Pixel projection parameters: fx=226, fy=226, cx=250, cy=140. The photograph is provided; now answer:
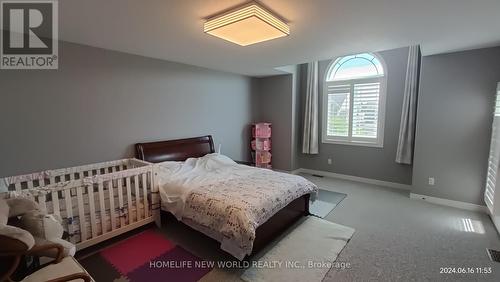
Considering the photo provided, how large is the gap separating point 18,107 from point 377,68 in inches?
215

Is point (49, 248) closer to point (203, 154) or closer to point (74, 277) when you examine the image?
point (74, 277)

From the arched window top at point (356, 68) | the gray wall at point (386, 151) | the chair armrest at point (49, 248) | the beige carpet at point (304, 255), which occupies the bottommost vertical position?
the beige carpet at point (304, 255)

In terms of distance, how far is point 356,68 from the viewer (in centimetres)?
471

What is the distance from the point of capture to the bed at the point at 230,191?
2.30 meters

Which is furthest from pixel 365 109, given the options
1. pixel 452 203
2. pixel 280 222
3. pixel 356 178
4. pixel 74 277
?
pixel 74 277

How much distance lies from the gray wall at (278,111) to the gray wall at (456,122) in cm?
236

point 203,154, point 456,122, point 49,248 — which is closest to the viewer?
point 49,248

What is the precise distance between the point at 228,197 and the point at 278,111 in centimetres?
330

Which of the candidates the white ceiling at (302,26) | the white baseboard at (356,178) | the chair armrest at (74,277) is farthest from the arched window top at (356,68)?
the chair armrest at (74,277)

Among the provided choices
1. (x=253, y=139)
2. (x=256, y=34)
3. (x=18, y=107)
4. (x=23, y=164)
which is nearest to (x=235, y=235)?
(x=256, y=34)

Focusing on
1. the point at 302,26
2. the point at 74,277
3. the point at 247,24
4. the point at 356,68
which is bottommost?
the point at 74,277

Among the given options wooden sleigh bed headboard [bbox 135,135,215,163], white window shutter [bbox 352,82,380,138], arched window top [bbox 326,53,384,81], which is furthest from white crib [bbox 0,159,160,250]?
arched window top [bbox 326,53,384,81]

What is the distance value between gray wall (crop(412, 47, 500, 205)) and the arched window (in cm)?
90

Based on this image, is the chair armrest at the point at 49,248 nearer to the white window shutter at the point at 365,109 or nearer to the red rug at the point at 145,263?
the red rug at the point at 145,263
